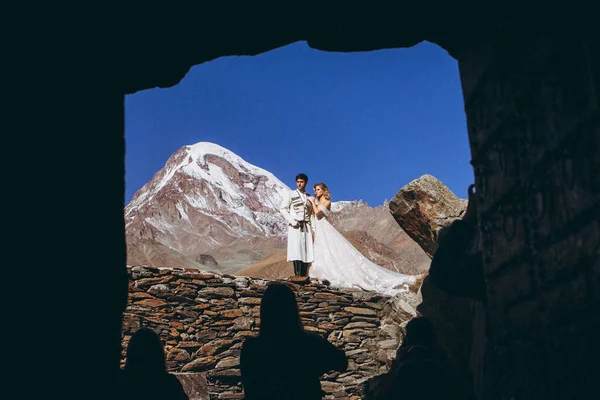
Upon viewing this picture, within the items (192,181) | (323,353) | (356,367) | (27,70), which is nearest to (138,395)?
(323,353)

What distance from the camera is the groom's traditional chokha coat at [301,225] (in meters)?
9.62

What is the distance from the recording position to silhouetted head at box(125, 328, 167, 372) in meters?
3.07

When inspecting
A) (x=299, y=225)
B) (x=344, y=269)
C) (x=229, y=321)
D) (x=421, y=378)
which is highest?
(x=299, y=225)

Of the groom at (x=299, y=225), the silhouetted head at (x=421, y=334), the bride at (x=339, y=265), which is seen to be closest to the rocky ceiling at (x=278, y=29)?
the silhouetted head at (x=421, y=334)

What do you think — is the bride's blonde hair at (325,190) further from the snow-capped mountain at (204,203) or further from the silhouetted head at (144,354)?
the snow-capped mountain at (204,203)

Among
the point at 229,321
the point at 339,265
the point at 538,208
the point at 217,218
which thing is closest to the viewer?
the point at 538,208

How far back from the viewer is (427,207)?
943 centimetres

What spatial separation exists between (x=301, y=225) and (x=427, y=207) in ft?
6.27

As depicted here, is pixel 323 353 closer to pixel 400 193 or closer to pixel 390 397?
pixel 390 397

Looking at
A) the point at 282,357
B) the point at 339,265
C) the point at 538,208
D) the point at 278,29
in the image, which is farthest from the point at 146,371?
the point at 339,265

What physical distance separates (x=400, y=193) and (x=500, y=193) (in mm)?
7481

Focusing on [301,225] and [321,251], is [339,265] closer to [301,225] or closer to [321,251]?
[321,251]

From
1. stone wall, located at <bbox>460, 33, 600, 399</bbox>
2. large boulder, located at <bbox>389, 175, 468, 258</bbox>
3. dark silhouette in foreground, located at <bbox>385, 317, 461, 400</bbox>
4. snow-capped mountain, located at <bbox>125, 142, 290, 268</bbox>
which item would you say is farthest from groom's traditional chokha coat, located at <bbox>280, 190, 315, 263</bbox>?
snow-capped mountain, located at <bbox>125, 142, 290, 268</bbox>

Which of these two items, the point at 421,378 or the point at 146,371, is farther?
the point at 146,371
